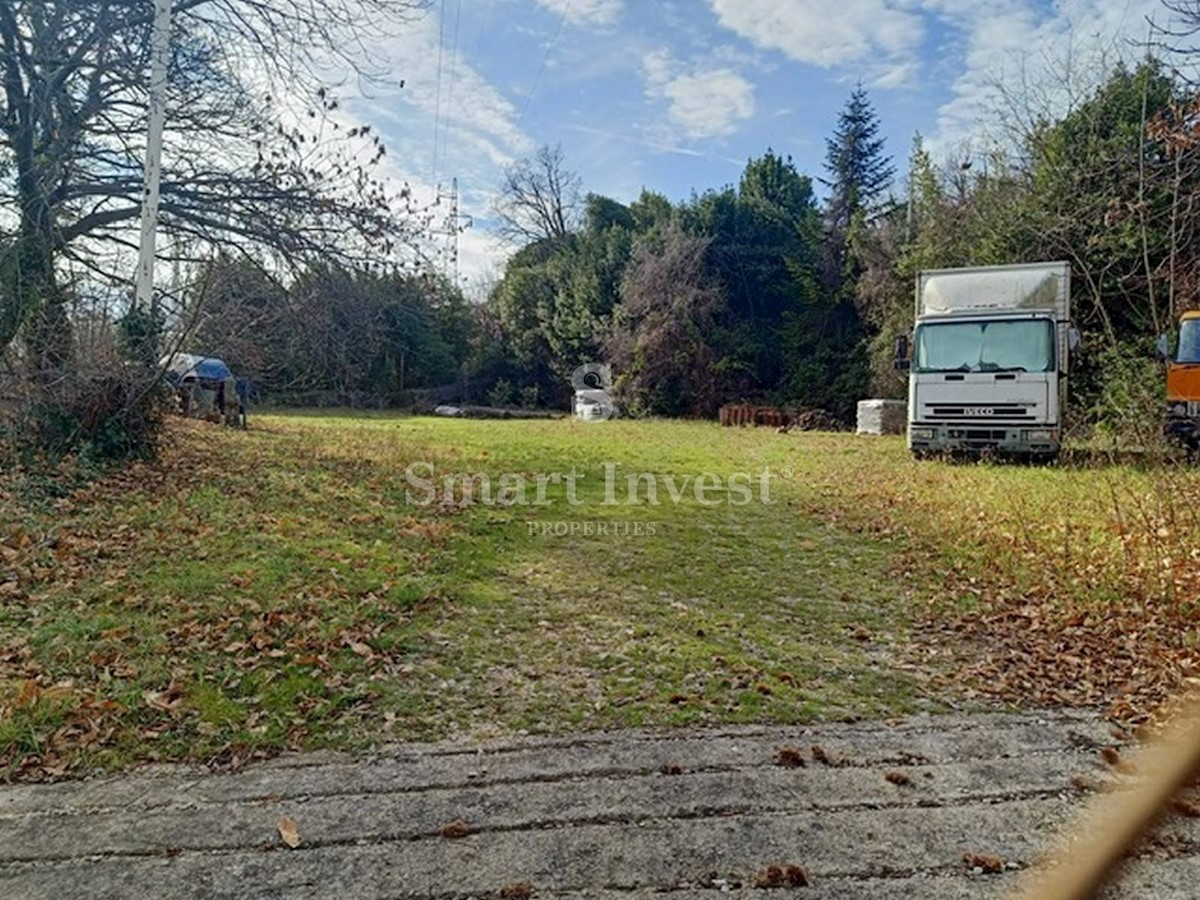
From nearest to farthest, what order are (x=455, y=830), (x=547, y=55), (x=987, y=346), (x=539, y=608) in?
(x=455, y=830) < (x=539, y=608) < (x=987, y=346) < (x=547, y=55)

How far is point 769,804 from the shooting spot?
255 centimetres

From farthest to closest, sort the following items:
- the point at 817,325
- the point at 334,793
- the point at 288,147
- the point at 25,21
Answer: the point at 817,325
the point at 288,147
the point at 25,21
the point at 334,793

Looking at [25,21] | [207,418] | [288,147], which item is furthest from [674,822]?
[207,418]

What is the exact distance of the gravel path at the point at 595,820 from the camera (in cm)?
215

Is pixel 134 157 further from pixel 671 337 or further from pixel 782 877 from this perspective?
pixel 671 337

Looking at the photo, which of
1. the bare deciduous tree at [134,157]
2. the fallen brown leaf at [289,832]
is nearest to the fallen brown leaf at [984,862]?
the fallen brown leaf at [289,832]

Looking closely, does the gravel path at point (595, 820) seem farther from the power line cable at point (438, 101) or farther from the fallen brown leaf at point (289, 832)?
the power line cable at point (438, 101)

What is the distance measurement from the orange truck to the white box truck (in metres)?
1.35

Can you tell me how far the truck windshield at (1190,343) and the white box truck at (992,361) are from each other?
4.79ft

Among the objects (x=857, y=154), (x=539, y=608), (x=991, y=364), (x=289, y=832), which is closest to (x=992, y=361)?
(x=991, y=364)

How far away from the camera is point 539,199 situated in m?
36.0

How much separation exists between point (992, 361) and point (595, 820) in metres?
10.7

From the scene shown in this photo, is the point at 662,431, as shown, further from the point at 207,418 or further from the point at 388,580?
the point at 388,580

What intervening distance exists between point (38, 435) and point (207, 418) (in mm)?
9269
